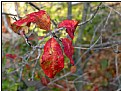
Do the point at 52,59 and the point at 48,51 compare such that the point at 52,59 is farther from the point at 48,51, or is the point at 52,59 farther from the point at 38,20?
the point at 38,20

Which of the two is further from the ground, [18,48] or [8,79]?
[18,48]

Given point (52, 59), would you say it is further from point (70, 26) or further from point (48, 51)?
point (70, 26)

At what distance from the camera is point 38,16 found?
901 millimetres

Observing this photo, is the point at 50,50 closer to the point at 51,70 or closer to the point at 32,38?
the point at 51,70

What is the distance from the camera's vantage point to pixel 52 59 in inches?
34.9

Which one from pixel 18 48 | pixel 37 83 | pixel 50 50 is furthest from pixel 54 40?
pixel 18 48

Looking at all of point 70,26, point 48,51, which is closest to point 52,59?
point 48,51

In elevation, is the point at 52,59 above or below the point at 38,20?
below

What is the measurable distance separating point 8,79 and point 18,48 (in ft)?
1.92

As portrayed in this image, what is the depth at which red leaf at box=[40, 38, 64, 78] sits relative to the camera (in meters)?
0.88

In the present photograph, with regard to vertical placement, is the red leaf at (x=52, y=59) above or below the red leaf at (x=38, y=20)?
below

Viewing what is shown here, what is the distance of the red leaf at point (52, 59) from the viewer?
0.88m

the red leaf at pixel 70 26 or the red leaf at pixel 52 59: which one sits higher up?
the red leaf at pixel 70 26

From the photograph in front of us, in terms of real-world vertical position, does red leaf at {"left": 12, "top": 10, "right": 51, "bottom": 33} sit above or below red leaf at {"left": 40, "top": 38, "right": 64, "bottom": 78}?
above
